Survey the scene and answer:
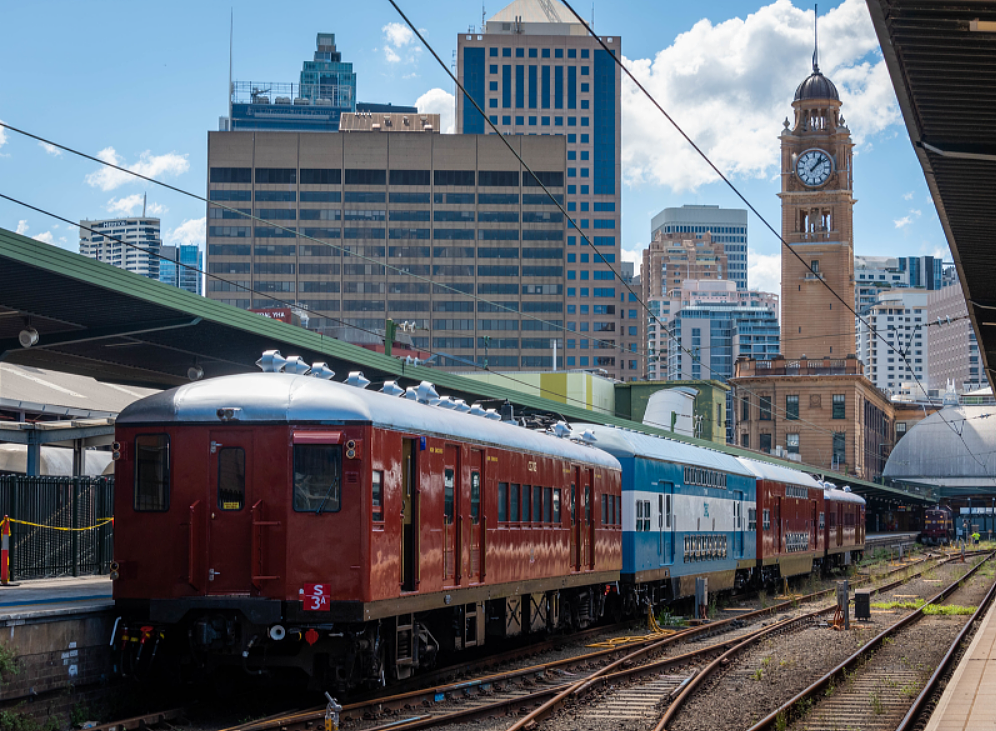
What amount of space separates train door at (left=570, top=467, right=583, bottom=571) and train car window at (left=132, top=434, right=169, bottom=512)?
8.50 m

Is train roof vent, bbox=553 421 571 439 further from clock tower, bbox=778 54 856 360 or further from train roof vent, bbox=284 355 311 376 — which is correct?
clock tower, bbox=778 54 856 360

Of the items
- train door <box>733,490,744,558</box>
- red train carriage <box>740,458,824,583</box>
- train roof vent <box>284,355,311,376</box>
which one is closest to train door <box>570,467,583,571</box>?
train roof vent <box>284,355,311,376</box>

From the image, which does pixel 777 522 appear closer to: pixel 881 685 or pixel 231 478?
pixel 881 685

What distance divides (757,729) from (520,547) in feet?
18.8

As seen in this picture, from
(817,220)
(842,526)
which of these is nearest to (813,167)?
(817,220)

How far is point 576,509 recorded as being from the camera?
21125mm

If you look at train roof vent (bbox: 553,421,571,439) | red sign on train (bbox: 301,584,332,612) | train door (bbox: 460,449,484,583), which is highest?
train roof vent (bbox: 553,421,571,439)

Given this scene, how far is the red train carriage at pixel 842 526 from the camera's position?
46.4 meters

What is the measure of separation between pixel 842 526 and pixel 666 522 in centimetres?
2512

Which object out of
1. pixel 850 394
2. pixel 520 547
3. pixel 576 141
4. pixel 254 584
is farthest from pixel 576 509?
pixel 576 141

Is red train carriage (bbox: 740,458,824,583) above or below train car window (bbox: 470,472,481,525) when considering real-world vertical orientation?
below

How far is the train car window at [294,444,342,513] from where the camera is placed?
530 inches

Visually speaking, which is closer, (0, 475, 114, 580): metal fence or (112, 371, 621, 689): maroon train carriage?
(112, 371, 621, 689): maroon train carriage

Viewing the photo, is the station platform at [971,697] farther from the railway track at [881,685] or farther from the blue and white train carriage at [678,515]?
the blue and white train carriage at [678,515]
